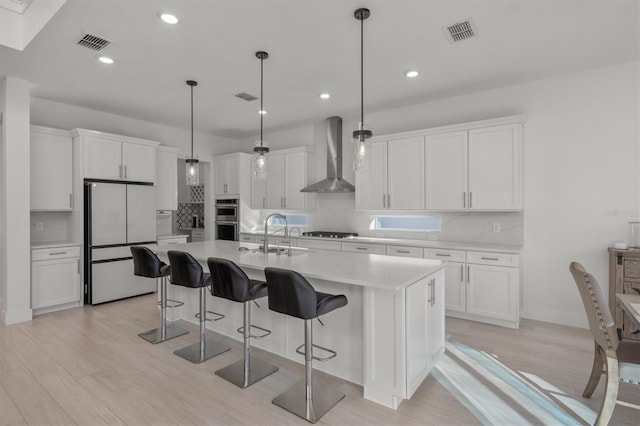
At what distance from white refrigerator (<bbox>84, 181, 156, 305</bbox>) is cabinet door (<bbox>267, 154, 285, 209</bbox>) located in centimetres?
200

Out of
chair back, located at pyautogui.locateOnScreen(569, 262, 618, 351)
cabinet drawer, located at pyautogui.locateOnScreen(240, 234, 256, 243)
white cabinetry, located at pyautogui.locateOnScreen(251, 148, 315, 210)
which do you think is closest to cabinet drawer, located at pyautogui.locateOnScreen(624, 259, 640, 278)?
chair back, located at pyautogui.locateOnScreen(569, 262, 618, 351)

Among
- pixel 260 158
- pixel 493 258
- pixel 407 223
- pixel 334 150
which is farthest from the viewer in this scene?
pixel 334 150

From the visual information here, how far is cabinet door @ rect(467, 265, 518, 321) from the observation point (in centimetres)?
377

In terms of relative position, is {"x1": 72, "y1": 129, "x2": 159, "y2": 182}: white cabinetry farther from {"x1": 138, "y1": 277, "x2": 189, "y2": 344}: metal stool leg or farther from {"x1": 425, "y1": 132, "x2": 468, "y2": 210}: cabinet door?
{"x1": 425, "y1": 132, "x2": 468, "y2": 210}: cabinet door

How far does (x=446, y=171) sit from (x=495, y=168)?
0.56m

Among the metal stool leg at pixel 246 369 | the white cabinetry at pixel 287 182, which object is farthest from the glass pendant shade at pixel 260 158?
the white cabinetry at pixel 287 182

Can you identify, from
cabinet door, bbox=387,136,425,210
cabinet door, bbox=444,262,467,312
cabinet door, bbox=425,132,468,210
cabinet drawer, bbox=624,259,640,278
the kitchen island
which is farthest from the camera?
cabinet door, bbox=387,136,425,210

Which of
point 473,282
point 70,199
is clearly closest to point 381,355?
point 473,282

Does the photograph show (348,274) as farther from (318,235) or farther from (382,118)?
(382,118)

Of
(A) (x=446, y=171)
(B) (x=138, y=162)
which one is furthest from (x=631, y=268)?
(B) (x=138, y=162)

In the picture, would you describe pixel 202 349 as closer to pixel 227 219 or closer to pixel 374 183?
pixel 374 183

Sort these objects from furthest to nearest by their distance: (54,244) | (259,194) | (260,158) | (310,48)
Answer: (259,194)
(54,244)
(260,158)
(310,48)

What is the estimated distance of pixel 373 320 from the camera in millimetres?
2377

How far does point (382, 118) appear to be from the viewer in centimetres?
530
